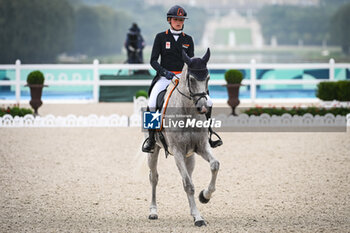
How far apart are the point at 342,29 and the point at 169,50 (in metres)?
74.5

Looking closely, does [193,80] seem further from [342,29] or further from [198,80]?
[342,29]

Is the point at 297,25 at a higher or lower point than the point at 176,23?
higher

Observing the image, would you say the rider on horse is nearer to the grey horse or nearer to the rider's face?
the rider's face

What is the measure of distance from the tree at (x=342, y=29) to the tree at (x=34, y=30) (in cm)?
3715

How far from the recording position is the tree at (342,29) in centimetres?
7606

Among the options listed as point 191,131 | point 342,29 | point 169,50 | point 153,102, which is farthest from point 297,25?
point 191,131

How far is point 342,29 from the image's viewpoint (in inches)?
3039

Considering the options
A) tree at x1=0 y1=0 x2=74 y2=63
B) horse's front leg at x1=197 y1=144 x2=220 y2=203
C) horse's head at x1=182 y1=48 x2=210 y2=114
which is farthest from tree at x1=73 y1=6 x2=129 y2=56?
horse's head at x1=182 y1=48 x2=210 y2=114

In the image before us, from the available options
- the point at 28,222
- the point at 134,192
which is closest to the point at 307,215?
the point at 134,192

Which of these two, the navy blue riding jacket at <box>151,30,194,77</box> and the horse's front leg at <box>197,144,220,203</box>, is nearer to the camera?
the horse's front leg at <box>197,144,220,203</box>

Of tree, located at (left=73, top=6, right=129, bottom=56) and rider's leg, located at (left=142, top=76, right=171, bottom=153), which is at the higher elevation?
tree, located at (left=73, top=6, right=129, bottom=56)

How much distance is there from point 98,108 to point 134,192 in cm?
1269

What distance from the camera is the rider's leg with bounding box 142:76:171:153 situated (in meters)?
7.08

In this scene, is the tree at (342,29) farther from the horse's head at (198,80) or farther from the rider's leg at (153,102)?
the horse's head at (198,80)
